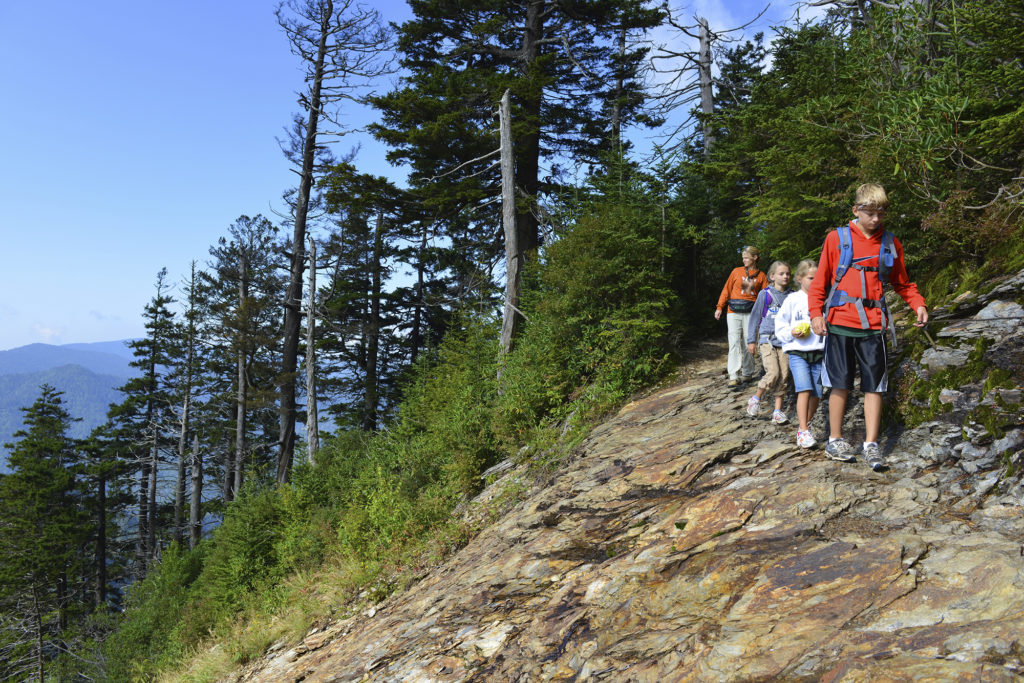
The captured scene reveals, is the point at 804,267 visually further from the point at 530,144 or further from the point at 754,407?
the point at 530,144

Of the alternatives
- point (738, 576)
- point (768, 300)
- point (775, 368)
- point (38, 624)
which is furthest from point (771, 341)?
point (38, 624)

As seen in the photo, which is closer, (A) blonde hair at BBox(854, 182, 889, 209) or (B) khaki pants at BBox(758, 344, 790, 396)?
(A) blonde hair at BBox(854, 182, 889, 209)

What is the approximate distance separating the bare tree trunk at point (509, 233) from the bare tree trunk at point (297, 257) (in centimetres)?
933

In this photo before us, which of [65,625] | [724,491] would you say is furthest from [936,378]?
[65,625]

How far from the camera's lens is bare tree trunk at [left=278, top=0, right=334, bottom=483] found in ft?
62.4

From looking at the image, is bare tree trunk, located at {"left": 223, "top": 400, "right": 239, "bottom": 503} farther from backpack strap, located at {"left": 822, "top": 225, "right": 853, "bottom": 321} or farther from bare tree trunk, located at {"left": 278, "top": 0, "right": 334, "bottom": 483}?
backpack strap, located at {"left": 822, "top": 225, "right": 853, "bottom": 321}

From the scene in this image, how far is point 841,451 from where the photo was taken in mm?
4691

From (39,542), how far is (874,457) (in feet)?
111

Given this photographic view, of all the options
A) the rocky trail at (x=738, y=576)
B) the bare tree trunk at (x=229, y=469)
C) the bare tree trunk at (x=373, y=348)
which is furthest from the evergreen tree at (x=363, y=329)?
the rocky trail at (x=738, y=576)

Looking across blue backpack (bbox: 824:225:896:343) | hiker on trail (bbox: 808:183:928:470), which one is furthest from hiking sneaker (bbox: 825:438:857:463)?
blue backpack (bbox: 824:225:896:343)

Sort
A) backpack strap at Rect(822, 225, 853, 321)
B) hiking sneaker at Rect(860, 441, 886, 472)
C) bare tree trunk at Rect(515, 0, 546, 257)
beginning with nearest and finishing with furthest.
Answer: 1. hiking sneaker at Rect(860, 441, 886, 472)
2. backpack strap at Rect(822, 225, 853, 321)
3. bare tree trunk at Rect(515, 0, 546, 257)

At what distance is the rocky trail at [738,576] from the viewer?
9.57ft

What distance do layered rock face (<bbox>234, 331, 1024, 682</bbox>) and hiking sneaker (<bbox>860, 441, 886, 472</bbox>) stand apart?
9 cm

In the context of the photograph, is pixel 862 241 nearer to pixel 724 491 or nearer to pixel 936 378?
pixel 936 378
